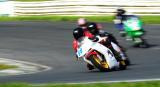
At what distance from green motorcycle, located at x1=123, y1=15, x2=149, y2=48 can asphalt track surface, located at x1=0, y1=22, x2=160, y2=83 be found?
1.08 ft

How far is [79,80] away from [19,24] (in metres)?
19.5

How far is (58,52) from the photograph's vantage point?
2166cm

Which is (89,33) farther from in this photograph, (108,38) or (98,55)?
(98,55)

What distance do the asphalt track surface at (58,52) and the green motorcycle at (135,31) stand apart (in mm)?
328

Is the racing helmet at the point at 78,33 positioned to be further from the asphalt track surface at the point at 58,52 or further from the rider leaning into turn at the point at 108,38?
the asphalt track surface at the point at 58,52

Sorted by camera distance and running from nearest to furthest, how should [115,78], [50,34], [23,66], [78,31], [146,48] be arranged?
[115,78]
[78,31]
[23,66]
[146,48]
[50,34]

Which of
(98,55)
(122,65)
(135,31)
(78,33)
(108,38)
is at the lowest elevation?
(122,65)

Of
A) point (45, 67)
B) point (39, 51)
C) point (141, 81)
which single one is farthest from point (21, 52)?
point (141, 81)

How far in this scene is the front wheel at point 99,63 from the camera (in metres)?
14.8

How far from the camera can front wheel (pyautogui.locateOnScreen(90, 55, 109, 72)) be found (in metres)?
14.8

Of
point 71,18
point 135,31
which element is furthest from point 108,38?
point 71,18

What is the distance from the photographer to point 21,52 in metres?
22.3

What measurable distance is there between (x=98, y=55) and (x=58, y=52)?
22.8 feet

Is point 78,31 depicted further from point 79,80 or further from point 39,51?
point 39,51
